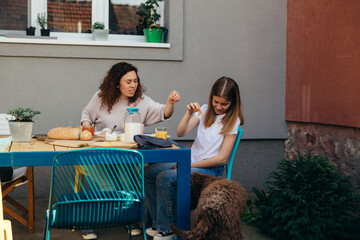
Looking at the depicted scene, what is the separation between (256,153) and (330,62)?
1401mm

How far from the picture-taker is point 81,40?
4383 millimetres

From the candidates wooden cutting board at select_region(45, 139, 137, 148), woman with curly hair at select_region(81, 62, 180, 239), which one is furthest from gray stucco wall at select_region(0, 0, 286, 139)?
wooden cutting board at select_region(45, 139, 137, 148)

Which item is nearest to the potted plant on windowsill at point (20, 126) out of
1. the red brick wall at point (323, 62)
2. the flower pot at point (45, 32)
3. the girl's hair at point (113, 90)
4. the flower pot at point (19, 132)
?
the flower pot at point (19, 132)

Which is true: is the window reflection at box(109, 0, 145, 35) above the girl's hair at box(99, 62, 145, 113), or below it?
above

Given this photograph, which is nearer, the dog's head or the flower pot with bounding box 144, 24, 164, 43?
the dog's head

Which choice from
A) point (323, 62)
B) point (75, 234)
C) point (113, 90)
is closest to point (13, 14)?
point (113, 90)

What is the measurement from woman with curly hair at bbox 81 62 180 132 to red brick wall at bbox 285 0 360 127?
1617mm

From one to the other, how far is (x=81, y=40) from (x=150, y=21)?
80 centimetres

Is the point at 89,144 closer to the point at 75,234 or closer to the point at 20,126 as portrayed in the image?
the point at 20,126

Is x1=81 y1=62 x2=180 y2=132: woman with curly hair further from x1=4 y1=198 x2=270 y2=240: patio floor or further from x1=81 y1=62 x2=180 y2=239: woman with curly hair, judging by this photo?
x1=4 y1=198 x2=270 y2=240: patio floor

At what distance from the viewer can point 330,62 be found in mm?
3918

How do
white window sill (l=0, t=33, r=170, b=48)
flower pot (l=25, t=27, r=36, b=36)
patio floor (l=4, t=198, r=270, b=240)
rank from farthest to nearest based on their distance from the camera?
flower pot (l=25, t=27, r=36, b=36) → white window sill (l=0, t=33, r=170, b=48) → patio floor (l=4, t=198, r=270, b=240)

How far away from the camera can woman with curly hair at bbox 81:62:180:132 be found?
341 cm

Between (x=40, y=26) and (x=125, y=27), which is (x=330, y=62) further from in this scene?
(x=40, y=26)
